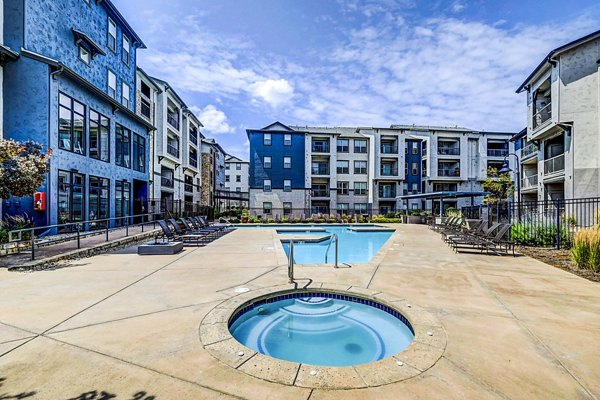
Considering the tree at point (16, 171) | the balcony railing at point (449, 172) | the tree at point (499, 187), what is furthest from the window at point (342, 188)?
the tree at point (16, 171)

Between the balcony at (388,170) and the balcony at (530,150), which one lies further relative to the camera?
the balcony at (388,170)

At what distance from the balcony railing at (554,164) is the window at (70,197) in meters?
28.1

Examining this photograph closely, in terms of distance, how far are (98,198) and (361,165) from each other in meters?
29.0

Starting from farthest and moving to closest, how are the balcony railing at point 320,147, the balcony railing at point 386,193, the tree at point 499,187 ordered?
the balcony railing at point 386,193 < the balcony railing at point 320,147 < the tree at point 499,187

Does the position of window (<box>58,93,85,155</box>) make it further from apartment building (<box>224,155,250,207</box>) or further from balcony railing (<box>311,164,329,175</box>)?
apartment building (<box>224,155,250,207</box>)

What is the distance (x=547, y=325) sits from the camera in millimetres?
3852

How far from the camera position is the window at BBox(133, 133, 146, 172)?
2008cm

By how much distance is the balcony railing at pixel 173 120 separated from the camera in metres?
27.1

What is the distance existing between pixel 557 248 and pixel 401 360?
1133cm

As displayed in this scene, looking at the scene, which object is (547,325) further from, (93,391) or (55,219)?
(55,219)

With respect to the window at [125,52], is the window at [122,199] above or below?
below

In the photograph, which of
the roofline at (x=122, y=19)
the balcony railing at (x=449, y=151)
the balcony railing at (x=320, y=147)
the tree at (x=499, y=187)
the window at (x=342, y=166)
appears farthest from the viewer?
the balcony railing at (x=449, y=151)

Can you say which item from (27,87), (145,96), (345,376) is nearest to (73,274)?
(345,376)

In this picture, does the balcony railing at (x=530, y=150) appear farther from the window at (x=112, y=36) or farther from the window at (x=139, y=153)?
the window at (x=112, y=36)
